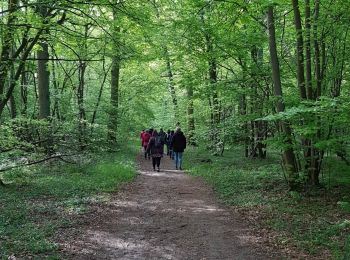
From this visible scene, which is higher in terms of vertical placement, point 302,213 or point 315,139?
point 315,139

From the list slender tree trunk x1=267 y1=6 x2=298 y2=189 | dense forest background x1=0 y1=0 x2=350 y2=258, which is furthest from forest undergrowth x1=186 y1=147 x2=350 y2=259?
slender tree trunk x1=267 y1=6 x2=298 y2=189

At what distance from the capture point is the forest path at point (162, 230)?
6699mm

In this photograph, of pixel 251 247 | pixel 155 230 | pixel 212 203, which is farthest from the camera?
pixel 212 203

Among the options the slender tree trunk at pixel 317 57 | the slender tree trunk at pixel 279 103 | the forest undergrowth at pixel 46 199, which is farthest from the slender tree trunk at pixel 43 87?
the slender tree trunk at pixel 317 57

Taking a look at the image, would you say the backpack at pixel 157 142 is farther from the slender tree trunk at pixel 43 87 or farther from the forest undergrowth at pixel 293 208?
the slender tree trunk at pixel 43 87

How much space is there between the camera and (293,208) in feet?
30.9

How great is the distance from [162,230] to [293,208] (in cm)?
353

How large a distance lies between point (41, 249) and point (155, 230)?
97.4 inches

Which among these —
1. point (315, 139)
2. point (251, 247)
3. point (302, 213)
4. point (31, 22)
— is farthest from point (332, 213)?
point (31, 22)

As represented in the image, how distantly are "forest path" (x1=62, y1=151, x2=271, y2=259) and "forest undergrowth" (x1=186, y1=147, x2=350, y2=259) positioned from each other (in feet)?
1.71

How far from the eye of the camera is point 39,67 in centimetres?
1728

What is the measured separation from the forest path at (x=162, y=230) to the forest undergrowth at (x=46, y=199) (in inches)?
17.2

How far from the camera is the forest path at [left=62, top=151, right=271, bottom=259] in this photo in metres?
6.70

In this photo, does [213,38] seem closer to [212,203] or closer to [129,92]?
[212,203]
